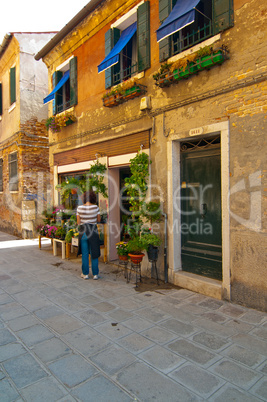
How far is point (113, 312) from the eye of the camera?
4.23 m

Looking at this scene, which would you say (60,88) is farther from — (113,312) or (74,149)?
(113,312)

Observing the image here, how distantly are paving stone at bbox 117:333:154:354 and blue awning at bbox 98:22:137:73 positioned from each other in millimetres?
5386

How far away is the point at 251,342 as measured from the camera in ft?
10.9

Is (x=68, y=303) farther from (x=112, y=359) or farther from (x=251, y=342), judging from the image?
(x=251, y=342)

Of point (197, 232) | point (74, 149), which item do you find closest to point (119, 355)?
point (197, 232)

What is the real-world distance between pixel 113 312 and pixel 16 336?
134 cm

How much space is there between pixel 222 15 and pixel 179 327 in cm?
467

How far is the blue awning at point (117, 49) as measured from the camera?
20.4ft

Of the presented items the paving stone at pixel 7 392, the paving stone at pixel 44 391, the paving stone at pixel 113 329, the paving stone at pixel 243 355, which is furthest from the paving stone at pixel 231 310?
the paving stone at pixel 7 392

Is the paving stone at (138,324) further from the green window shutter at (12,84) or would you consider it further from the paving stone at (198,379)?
the green window shutter at (12,84)

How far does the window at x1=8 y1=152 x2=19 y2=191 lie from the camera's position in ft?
39.8

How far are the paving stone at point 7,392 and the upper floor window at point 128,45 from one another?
5713 mm

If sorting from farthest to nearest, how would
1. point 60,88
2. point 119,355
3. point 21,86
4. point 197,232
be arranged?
point 21,86 < point 60,88 < point 197,232 < point 119,355


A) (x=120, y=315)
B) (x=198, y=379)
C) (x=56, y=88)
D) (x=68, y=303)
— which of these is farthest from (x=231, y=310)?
(x=56, y=88)
